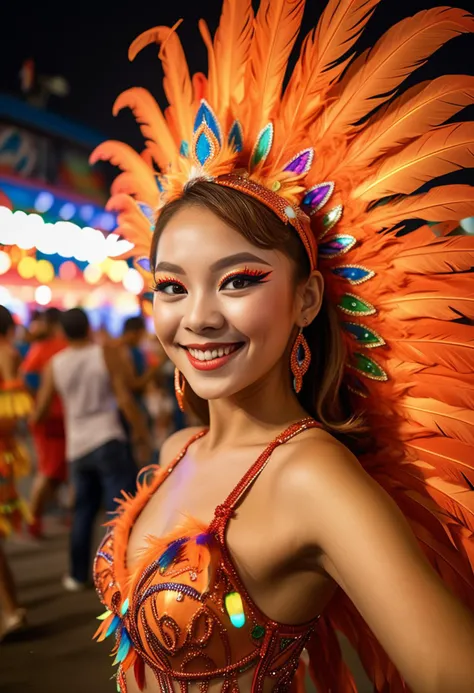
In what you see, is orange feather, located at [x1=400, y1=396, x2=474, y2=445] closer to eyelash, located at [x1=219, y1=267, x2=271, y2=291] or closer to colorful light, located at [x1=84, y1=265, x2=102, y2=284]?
eyelash, located at [x1=219, y1=267, x2=271, y2=291]

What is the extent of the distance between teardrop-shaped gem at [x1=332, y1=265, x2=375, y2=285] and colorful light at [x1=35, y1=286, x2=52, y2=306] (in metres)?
8.65

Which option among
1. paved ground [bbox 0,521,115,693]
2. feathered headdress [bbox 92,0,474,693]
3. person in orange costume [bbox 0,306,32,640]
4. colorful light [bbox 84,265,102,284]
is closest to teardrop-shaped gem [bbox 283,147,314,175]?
feathered headdress [bbox 92,0,474,693]

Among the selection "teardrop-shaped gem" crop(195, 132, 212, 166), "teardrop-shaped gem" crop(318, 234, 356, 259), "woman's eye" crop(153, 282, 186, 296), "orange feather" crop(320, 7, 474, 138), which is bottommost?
"woman's eye" crop(153, 282, 186, 296)

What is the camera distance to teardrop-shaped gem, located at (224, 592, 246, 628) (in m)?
1.13

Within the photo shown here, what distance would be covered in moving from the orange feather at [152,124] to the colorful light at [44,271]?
8433mm

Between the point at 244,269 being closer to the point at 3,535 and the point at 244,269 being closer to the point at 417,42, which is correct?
the point at 417,42

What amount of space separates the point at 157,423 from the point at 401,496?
5.19 metres

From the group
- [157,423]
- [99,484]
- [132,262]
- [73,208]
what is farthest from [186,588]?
[73,208]

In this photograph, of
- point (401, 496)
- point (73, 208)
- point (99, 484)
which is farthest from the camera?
point (73, 208)

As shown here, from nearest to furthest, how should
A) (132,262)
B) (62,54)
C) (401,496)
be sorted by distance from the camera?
1. (401,496)
2. (132,262)
3. (62,54)

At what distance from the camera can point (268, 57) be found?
1.29 meters

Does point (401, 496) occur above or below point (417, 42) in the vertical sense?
below

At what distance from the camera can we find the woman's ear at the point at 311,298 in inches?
50.1

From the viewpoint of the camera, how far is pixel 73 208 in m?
9.70
